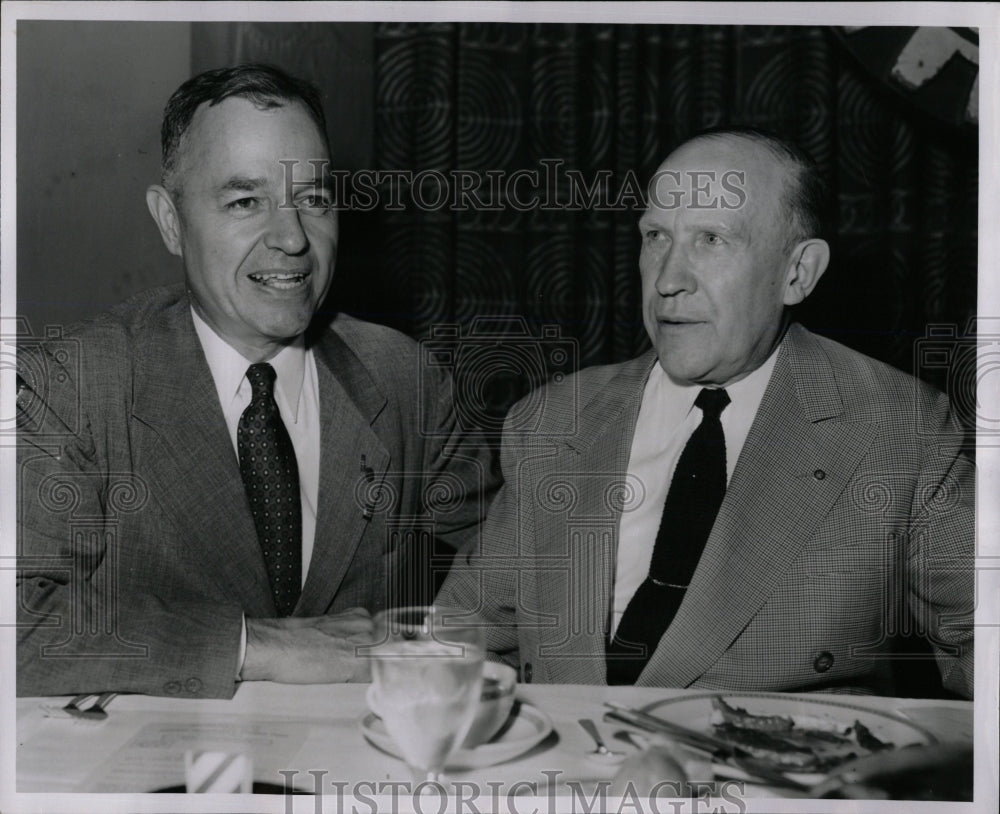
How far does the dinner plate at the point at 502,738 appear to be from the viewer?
120cm

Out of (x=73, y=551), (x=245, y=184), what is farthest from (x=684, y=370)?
(x=73, y=551)

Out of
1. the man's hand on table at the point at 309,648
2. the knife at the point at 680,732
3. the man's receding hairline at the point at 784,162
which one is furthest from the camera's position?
the man's receding hairline at the point at 784,162

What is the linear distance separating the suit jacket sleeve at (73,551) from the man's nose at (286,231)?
300 mm

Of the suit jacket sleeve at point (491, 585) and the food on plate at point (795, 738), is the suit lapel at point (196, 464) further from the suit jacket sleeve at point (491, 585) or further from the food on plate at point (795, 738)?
the food on plate at point (795, 738)

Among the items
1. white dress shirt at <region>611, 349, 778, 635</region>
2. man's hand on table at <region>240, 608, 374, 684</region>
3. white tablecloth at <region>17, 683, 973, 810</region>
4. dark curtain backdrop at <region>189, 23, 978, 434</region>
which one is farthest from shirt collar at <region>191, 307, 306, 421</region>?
white dress shirt at <region>611, 349, 778, 635</region>

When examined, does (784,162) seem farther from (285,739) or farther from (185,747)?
(185,747)

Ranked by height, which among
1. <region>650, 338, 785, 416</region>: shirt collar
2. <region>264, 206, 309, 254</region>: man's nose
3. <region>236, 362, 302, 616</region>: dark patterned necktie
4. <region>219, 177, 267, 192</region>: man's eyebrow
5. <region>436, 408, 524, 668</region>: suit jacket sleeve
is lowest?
<region>436, 408, 524, 668</region>: suit jacket sleeve

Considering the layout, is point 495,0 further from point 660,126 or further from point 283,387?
point 283,387

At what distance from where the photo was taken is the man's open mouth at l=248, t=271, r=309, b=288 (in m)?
1.47

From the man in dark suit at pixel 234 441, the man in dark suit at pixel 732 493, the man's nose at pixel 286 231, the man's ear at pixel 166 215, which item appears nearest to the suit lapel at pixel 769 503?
the man in dark suit at pixel 732 493

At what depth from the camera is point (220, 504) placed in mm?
1479

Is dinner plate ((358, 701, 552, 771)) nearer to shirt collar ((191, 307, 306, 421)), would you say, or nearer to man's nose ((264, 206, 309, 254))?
shirt collar ((191, 307, 306, 421))

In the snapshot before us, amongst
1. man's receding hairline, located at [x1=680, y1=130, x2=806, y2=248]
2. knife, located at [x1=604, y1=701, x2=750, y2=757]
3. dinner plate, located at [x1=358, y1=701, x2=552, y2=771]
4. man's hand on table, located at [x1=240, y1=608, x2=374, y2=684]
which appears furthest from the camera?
man's receding hairline, located at [x1=680, y1=130, x2=806, y2=248]

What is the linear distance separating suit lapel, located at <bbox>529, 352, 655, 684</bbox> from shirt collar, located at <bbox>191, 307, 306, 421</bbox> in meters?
0.38
